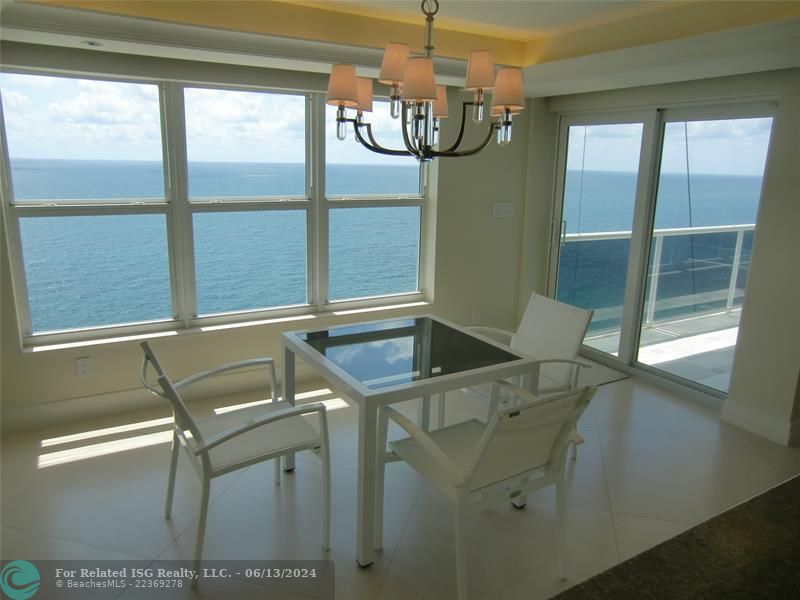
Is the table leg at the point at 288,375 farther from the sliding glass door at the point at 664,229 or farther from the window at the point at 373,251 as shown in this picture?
the sliding glass door at the point at 664,229

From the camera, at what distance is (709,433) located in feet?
11.3

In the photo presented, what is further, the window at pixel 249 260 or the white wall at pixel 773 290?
the window at pixel 249 260

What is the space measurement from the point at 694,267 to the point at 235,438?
10.8 feet

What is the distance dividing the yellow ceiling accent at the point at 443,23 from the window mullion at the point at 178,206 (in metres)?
0.66

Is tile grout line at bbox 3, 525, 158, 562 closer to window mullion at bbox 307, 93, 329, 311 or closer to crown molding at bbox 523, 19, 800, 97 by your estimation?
window mullion at bbox 307, 93, 329, 311

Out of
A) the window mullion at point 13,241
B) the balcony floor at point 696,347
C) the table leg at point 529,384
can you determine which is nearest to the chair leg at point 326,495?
the table leg at point 529,384

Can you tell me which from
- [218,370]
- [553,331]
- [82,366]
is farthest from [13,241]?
[553,331]

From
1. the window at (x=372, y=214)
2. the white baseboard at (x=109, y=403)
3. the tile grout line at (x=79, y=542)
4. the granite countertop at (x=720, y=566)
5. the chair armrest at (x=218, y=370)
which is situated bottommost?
the tile grout line at (x=79, y=542)

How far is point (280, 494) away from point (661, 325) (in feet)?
9.98

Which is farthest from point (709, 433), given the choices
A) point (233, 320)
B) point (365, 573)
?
point (233, 320)

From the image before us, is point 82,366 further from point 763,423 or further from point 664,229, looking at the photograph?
point 763,423

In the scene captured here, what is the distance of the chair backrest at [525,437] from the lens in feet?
6.14

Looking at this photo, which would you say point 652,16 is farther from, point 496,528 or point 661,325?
point 496,528

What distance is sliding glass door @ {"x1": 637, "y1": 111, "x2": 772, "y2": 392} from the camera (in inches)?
143
